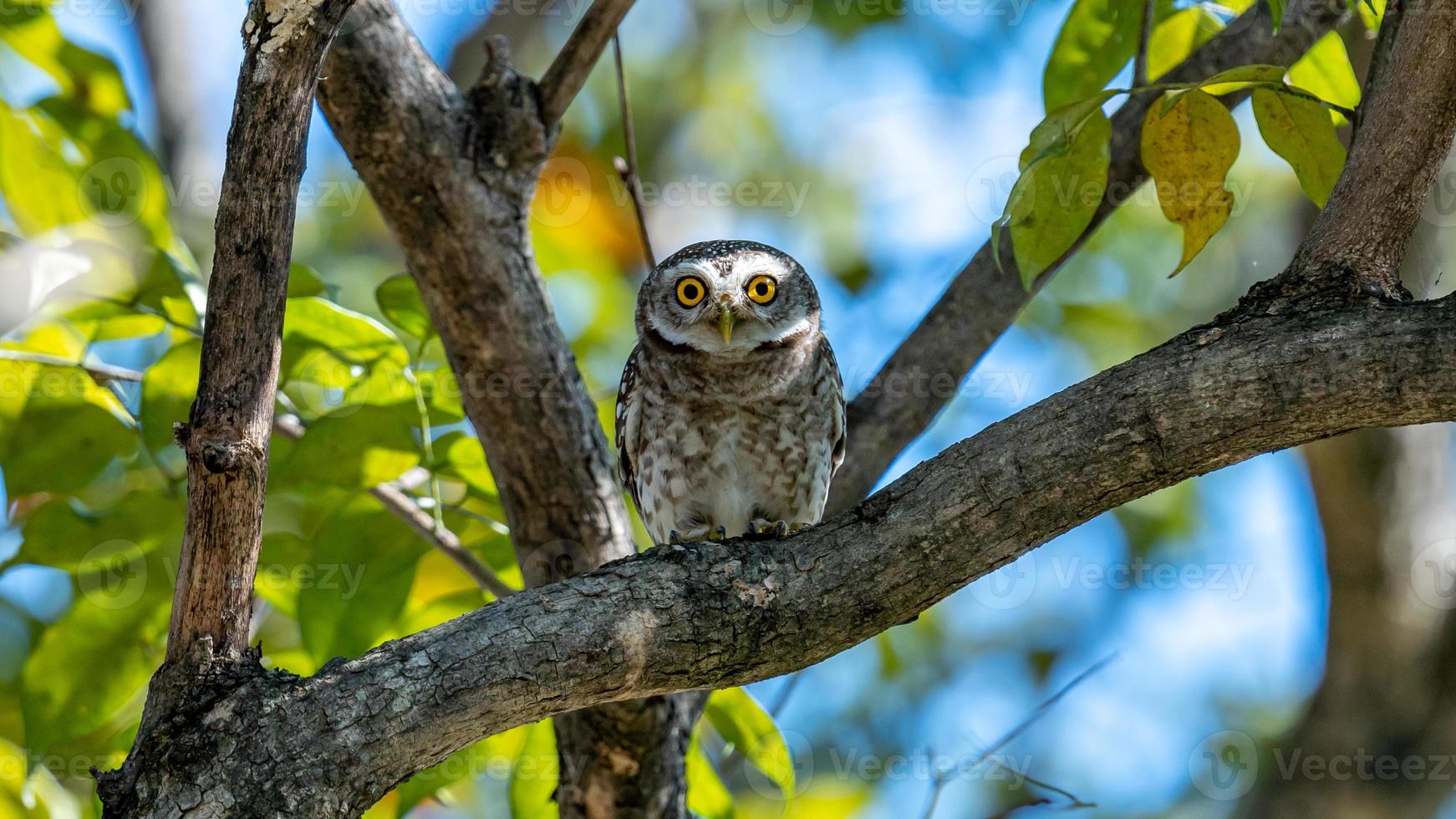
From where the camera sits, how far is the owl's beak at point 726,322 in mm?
4395

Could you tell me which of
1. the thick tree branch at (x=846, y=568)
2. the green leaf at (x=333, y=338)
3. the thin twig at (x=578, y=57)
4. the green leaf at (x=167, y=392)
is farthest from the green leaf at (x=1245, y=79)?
the green leaf at (x=167, y=392)

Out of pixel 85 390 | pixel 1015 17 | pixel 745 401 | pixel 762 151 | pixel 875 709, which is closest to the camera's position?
pixel 85 390

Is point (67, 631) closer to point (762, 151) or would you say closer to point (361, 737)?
point (361, 737)

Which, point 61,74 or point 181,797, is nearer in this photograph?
point 181,797

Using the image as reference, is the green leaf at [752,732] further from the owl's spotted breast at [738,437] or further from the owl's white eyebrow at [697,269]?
the owl's white eyebrow at [697,269]

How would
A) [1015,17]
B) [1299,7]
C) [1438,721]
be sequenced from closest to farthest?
[1299,7] → [1438,721] → [1015,17]

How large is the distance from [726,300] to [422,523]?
4.57 feet

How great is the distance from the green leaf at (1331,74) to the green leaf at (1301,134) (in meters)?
0.45

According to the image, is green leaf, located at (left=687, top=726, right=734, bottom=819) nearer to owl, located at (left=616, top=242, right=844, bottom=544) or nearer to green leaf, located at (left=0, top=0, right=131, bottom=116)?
owl, located at (left=616, top=242, right=844, bottom=544)

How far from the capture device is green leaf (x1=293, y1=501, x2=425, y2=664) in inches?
137

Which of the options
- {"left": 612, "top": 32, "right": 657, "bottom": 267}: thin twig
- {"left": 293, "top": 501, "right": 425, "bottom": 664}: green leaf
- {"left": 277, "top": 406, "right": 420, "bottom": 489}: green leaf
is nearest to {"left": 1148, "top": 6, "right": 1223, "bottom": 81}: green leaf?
{"left": 612, "top": 32, "right": 657, "bottom": 267}: thin twig

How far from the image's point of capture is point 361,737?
2.25 meters

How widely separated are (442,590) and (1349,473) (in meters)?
4.90

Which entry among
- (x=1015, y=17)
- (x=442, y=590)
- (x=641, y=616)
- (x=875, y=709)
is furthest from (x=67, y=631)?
(x=1015, y=17)
